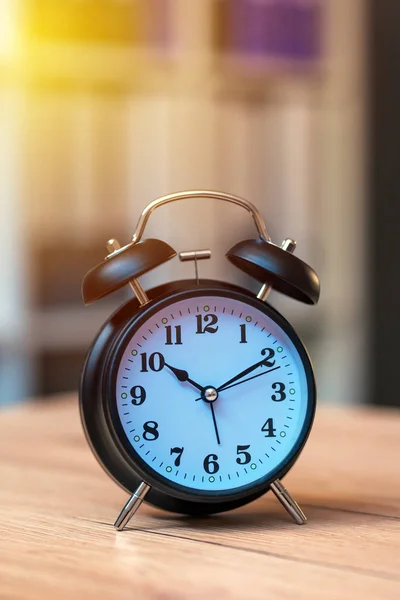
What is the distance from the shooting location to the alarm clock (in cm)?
91

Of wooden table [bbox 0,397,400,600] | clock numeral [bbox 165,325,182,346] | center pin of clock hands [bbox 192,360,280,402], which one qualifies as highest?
clock numeral [bbox 165,325,182,346]

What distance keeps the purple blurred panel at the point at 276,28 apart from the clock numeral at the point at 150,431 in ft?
10.8

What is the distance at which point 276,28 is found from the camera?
410 centimetres

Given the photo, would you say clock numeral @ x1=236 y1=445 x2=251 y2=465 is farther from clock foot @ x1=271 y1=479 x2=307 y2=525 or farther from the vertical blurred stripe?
the vertical blurred stripe

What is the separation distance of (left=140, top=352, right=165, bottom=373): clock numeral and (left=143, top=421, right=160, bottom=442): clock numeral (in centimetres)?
5

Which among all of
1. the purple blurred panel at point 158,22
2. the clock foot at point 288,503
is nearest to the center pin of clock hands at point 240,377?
the clock foot at point 288,503

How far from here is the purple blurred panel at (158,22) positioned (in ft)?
12.4

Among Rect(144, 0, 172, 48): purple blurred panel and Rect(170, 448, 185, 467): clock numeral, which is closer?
Rect(170, 448, 185, 467): clock numeral

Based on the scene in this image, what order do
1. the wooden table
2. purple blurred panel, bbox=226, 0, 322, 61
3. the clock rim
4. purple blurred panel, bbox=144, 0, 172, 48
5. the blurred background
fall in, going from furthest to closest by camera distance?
purple blurred panel, bbox=226, 0, 322, 61, purple blurred panel, bbox=144, 0, 172, 48, the blurred background, the clock rim, the wooden table

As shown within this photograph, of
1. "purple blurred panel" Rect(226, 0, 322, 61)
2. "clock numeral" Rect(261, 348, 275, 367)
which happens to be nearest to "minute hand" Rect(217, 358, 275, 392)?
"clock numeral" Rect(261, 348, 275, 367)

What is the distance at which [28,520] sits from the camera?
0.96 m

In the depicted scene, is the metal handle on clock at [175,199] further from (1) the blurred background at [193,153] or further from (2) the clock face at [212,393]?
(1) the blurred background at [193,153]

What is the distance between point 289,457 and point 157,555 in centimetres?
18

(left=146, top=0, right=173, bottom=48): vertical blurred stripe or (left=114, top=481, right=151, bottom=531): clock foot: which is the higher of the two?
(left=146, top=0, right=173, bottom=48): vertical blurred stripe
